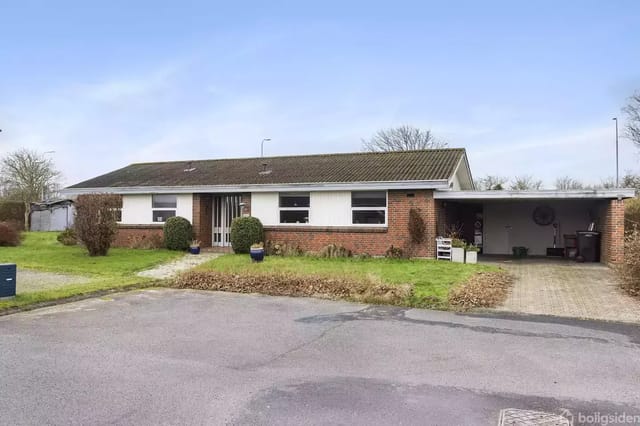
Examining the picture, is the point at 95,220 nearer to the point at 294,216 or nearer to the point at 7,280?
the point at 294,216

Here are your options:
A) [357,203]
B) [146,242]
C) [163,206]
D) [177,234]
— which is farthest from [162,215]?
[357,203]

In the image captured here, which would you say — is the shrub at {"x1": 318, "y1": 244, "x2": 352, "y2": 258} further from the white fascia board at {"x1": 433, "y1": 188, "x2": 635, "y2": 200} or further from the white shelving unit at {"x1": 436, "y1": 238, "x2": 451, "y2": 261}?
the white fascia board at {"x1": 433, "y1": 188, "x2": 635, "y2": 200}

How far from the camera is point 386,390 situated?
16.8 ft

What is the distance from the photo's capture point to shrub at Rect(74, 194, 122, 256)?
17484 mm

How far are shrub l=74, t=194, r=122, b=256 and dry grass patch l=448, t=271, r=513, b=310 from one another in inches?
491

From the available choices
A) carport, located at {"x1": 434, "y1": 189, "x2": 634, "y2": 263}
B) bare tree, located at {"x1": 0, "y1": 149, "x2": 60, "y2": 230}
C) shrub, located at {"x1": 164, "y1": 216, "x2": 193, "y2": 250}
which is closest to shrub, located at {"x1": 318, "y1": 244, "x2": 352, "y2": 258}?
carport, located at {"x1": 434, "y1": 189, "x2": 634, "y2": 263}

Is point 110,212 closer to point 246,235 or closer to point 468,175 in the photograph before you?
point 246,235

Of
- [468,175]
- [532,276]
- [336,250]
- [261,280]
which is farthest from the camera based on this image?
[468,175]

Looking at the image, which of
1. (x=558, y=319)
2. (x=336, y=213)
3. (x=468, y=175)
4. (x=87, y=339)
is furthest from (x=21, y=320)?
(x=468, y=175)

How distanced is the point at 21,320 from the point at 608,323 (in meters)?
9.94

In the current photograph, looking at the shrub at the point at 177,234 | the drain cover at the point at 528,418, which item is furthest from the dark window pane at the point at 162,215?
the drain cover at the point at 528,418

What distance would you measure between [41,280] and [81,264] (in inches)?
125

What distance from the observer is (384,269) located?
14.2 meters

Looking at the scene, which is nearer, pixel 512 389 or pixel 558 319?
pixel 512 389
